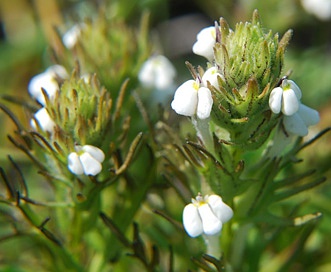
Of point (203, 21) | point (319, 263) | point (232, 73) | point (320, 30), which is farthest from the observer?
point (203, 21)

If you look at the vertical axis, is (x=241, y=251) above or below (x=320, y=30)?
below

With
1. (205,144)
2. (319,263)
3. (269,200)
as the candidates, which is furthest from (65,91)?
(319,263)

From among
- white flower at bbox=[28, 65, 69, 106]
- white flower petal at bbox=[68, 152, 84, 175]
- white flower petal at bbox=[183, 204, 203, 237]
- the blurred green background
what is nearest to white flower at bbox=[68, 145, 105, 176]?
white flower petal at bbox=[68, 152, 84, 175]

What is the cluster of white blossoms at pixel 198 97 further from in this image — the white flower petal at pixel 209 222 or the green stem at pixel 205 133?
the white flower petal at pixel 209 222

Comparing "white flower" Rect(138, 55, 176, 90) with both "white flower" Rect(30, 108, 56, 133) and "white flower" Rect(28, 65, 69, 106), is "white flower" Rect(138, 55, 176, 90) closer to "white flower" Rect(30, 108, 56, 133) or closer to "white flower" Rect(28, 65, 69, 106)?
"white flower" Rect(28, 65, 69, 106)

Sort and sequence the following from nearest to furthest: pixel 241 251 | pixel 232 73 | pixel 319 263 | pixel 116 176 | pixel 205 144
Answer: pixel 232 73 < pixel 205 144 < pixel 116 176 < pixel 241 251 < pixel 319 263

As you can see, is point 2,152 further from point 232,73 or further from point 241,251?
point 232,73

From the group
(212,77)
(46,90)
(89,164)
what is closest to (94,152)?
(89,164)
